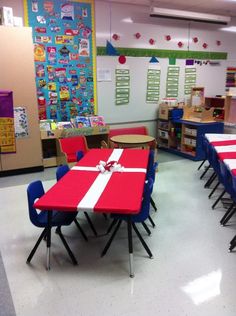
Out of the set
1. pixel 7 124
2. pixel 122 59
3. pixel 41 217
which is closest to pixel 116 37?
pixel 122 59

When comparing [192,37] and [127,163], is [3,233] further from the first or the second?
[192,37]

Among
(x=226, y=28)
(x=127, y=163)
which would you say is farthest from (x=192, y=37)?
(x=127, y=163)

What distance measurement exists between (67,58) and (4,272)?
13.9ft

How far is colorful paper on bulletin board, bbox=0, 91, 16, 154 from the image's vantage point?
4.84 meters

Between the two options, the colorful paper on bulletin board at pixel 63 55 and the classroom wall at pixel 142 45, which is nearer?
the colorful paper on bulletin board at pixel 63 55

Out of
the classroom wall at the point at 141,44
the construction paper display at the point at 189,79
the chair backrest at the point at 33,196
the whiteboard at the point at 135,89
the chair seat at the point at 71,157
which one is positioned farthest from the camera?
the construction paper display at the point at 189,79

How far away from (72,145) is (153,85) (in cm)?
251

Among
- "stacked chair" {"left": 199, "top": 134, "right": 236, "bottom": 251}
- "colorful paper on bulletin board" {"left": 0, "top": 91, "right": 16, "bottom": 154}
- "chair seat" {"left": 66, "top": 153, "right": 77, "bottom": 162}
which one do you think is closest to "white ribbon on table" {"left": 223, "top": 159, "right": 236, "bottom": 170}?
"stacked chair" {"left": 199, "top": 134, "right": 236, "bottom": 251}

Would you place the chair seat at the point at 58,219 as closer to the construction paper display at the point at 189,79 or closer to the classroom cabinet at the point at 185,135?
the classroom cabinet at the point at 185,135

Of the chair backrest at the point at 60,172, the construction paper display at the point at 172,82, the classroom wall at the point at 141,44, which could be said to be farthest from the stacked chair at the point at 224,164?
the construction paper display at the point at 172,82

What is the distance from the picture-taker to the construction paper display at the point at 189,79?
6996 millimetres

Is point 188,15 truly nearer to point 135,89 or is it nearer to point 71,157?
point 135,89

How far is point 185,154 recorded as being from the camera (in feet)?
20.2

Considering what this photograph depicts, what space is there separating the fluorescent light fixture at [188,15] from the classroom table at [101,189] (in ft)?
11.7
